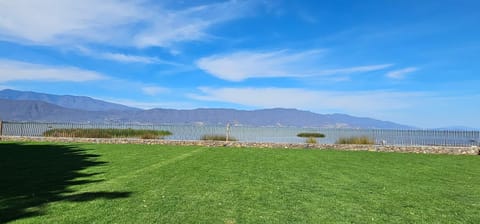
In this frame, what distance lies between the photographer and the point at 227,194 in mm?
6406

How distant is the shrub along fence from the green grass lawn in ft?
31.2

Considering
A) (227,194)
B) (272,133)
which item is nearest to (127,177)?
(227,194)

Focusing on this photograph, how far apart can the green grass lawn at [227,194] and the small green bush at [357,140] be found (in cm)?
914

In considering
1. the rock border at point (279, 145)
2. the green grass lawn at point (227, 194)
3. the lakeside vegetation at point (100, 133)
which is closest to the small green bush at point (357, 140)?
the rock border at point (279, 145)

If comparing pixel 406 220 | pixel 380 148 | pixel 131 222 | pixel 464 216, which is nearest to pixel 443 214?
pixel 464 216

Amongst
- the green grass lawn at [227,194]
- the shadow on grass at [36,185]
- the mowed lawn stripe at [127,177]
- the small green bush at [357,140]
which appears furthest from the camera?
the small green bush at [357,140]

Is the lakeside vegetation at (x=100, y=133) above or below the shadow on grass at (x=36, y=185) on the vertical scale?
above

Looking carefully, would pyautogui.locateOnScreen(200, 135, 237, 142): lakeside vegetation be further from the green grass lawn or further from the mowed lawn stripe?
the green grass lawn

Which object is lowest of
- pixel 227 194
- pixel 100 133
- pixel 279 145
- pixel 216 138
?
pixel 227 194

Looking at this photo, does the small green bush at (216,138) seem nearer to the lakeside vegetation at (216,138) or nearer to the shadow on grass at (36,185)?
the lakeside vegetation at (216,138)

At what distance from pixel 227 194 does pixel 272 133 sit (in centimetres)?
1811

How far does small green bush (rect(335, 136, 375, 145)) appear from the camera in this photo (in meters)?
19.4

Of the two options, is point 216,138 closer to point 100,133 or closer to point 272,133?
point 272,133

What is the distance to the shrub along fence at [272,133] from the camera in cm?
1888
